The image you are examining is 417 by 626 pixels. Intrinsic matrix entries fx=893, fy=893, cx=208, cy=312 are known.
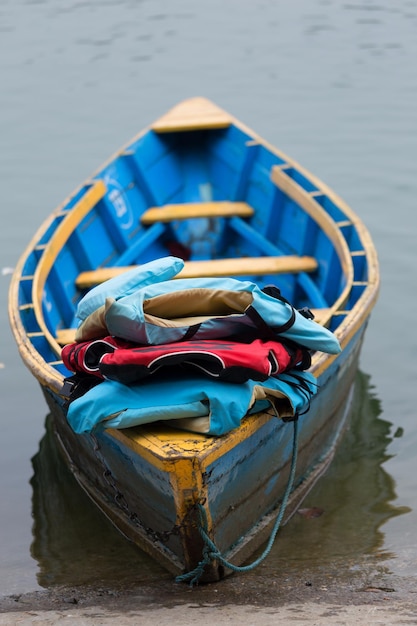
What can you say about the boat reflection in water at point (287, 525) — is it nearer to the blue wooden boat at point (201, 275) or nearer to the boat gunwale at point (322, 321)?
the blue wooden boat at point (201, 275)

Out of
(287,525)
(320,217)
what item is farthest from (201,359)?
(320,217)

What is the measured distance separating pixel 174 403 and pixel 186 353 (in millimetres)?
240

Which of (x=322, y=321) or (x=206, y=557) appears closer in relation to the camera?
(x=206, y=557)

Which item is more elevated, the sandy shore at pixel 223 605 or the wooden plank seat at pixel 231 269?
the wooden plank seat at pixel 231 269

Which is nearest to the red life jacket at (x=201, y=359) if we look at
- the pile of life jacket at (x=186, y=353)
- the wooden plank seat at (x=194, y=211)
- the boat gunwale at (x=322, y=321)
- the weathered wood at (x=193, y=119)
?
the pile of life jacket at (x=186, y=353)

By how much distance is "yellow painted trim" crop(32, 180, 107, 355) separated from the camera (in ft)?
20.4

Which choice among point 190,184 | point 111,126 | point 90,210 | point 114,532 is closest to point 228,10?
point 111,126

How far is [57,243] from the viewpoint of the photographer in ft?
24.1

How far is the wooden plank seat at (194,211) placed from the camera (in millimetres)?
8719

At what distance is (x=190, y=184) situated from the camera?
9.52m

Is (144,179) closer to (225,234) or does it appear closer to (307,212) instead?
(225,234)

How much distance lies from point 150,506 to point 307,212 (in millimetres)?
3883

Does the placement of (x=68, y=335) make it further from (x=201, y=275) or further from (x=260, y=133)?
(x=260, y=133)

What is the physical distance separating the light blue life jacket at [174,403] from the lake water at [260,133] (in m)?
1.16
